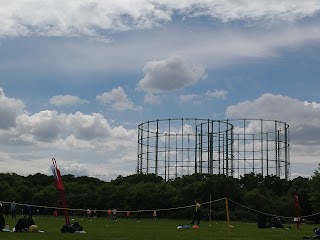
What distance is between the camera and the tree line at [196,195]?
75875mm

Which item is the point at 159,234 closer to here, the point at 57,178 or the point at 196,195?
the point at 57,178

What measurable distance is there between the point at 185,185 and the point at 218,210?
38.7 feet

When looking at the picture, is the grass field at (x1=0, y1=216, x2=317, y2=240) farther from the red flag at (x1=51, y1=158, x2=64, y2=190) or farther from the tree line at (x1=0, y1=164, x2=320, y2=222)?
the tree line at (x1=0, y1=164, x2=320, y2=222)

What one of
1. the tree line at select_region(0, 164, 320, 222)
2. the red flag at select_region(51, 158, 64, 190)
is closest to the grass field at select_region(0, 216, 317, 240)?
the red flag at select_region(51, 158, 64, 190)

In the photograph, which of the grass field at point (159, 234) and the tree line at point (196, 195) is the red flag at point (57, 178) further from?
the tree line at point (196, 195)

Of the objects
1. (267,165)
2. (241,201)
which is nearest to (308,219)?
(241,201)

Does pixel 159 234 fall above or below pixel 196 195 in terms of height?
below

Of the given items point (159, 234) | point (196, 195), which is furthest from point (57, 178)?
point (196, 195)

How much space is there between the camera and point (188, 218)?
73625 millimetres

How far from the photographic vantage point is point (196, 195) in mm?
80750

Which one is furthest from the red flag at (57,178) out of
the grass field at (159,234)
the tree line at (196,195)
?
the tree line at (196,195)

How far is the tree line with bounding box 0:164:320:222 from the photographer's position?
75875 millimetres

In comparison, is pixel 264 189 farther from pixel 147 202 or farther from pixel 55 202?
pixel 55 202

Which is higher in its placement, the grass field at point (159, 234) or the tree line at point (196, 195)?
the tree line at point (196, 195)
